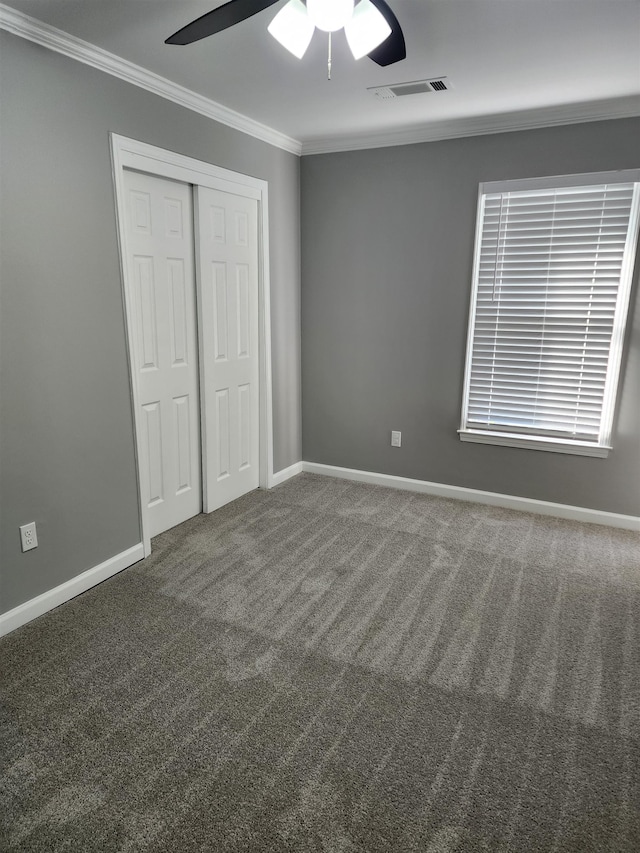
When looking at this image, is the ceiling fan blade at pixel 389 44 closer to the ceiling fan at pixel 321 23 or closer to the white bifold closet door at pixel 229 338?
the ceiling fan at pixel 321 23

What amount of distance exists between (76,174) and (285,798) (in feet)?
8.36

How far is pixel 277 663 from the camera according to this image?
222 cm

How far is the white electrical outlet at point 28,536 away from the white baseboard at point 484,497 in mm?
2389

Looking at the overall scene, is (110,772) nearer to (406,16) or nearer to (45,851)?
(45,851)

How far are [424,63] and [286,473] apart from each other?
2.83 meters

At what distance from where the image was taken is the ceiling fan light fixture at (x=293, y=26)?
176 centimetres

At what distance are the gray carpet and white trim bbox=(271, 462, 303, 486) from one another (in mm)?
1013

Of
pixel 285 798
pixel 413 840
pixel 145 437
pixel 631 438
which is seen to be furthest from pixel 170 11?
pixel 631 438

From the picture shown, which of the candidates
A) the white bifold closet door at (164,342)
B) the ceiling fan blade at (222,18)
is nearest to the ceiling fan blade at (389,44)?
the ceiling fan blade at (222,18)

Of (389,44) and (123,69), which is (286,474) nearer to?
(123,69)

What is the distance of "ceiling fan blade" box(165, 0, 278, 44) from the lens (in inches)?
61.6

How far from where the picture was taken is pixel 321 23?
167cm

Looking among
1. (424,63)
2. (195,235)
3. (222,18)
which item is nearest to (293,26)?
(222,18)

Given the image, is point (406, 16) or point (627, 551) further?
point (627, 551)
